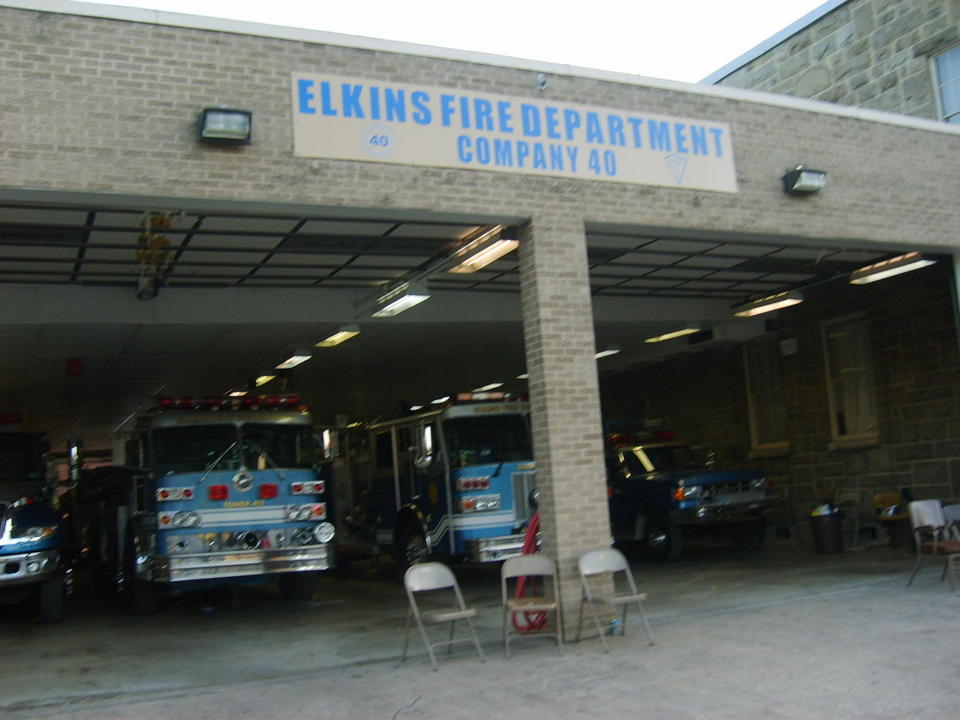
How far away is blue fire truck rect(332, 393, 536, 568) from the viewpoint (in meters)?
12.8

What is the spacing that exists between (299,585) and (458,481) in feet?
8.59

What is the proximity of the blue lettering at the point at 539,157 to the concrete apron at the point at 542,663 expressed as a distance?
4.50 m

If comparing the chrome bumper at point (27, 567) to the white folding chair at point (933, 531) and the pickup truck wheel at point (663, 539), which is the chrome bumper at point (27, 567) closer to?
the pickup truck wheel at point (663, 539)

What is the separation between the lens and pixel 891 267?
13336mm

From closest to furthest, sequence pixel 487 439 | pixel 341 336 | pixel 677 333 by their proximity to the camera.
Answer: pixel 487 439
pixel 341 336
pixel 677 333

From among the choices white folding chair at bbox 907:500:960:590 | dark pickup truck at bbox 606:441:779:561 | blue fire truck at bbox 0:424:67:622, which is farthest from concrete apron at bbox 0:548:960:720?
dark pickup truck at bbox 606:441:779:561

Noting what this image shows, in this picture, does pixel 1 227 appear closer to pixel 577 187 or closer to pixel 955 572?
pixel 577 187

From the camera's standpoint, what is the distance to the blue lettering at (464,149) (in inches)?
354

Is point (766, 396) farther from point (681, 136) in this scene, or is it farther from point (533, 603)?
point (533, 603)

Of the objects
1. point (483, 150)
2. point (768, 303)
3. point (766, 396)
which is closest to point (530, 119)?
point (483, 150)

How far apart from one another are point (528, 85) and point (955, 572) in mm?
7596

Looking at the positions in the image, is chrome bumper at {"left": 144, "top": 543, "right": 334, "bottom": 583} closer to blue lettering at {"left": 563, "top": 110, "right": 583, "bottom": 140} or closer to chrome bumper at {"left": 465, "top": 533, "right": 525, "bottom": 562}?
chrome bumper at {"left": 465, "top": 533, "right": 525, "bottom": 562}

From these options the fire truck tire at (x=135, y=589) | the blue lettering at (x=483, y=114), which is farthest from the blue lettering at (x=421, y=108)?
the fire truck tire at (x=135, y=589)

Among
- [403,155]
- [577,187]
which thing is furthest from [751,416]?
[403,155]
